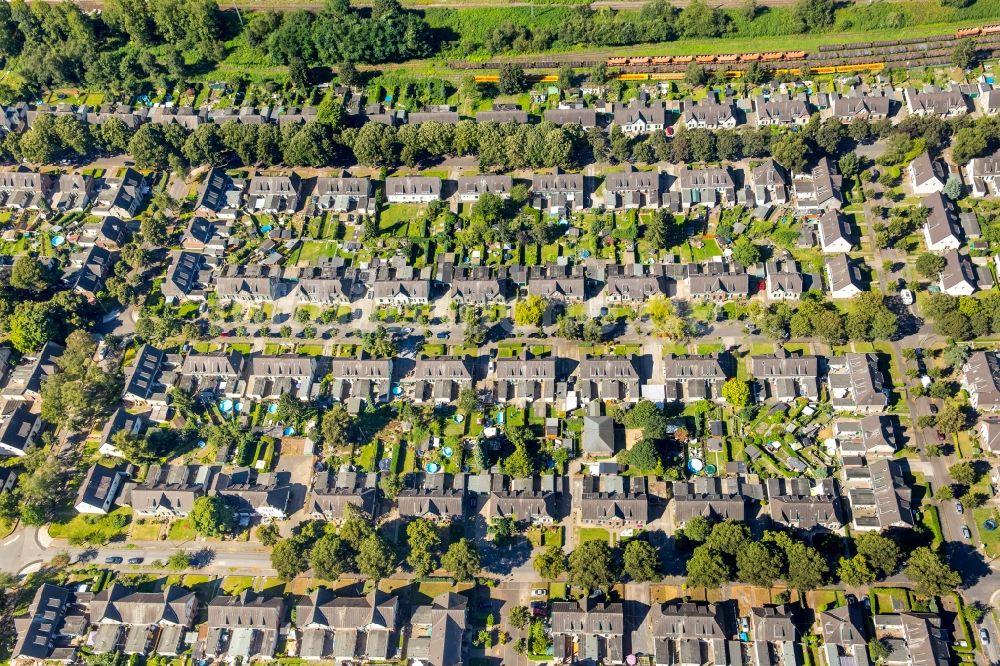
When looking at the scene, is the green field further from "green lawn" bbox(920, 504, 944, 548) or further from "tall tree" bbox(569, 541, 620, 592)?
"tall tree" bbox(569, 541, 620, 592)

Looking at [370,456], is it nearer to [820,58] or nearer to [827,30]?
[820,58]

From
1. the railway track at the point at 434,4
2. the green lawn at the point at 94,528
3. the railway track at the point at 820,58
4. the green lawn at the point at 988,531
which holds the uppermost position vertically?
the railway track at the point at 434,4

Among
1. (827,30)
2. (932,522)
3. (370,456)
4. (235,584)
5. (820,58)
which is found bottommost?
(235,584)

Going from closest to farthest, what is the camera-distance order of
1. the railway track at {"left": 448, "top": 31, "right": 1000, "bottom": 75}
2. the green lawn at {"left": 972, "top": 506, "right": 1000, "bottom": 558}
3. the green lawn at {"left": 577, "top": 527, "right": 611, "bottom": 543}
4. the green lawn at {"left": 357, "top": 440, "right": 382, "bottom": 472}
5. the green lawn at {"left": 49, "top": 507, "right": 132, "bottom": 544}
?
the green lawn at {"left": 972, "top": 506, "right": 1000, "bottom": 558} < the green lawn at {"left": 577, "top": 527, "right": 611, "bottom": 543} < the green lawn at {"left": 49, "top": 507, "right": 132, "bottom": 544} < the green lawn at {"left": 357, "top": 440, "right": 382, "bottom": 472} < the railway track at {"left": 448, "top": 31, "right": 1000, "bottom": 75}

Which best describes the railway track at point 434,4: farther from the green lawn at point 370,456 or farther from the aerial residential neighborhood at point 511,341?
the green lawn at point 370,456

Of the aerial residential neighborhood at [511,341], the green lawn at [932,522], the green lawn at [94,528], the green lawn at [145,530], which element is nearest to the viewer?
the aerial residential neighborhood at [511,341]

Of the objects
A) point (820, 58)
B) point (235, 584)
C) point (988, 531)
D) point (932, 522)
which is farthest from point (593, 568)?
point (820, 58)

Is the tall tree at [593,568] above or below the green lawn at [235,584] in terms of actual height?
above

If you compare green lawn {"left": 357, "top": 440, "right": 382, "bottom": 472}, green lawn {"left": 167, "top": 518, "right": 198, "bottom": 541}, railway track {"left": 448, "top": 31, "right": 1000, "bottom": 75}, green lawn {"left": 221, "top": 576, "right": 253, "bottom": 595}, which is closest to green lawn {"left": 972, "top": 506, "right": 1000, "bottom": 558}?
green lawn {"left": 357, "top": 440, "right": 382, "bottom": 472}

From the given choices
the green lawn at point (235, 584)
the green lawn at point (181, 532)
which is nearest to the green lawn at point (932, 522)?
the green lawn at point (235, 584)
